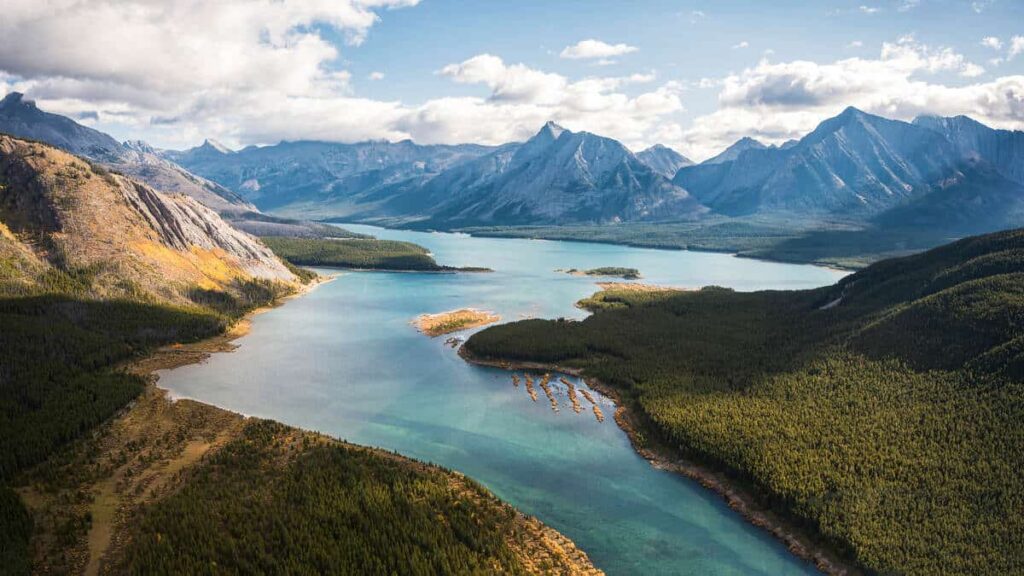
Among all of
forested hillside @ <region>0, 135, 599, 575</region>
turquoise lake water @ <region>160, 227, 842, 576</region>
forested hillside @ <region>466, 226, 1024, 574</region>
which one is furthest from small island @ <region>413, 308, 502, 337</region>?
forested hillside @ <region>0, 135, 599, 575</region>

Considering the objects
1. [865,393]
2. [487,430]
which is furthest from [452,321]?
[865,393]

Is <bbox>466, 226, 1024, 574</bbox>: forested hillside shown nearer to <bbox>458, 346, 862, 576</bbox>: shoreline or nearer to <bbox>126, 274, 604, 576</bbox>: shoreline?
<bbox>458, 346, 862, 576</bbox>: shoreline

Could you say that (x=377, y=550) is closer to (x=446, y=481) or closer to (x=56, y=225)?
(x=446, y=481)

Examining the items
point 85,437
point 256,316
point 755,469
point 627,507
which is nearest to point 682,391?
point 755,469

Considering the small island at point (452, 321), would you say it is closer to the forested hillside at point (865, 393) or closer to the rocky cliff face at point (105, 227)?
the forested hillside at point (865, 393)

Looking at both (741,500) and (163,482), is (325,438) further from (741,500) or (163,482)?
(741,500)

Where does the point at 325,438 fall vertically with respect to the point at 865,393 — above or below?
below
